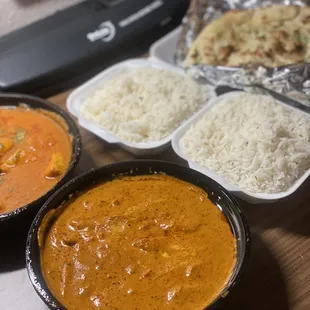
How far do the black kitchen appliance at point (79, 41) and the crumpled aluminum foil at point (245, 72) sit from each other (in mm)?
179

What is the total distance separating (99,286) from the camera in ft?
3.69

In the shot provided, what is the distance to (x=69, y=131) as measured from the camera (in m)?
1.60

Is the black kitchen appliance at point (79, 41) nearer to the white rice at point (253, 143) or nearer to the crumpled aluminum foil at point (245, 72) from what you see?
the crumpled aluminum foil at point (245, 72)

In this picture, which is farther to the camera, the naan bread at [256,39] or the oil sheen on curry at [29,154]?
the naan bread at [256,39]

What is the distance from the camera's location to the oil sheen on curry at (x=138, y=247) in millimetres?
1102

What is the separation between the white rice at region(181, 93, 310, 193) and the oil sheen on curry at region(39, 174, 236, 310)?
180mm

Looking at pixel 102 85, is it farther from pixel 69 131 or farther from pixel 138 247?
pixel 138 247

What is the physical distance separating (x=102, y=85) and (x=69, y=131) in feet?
1.22

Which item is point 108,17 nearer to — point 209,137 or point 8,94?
point 8,94

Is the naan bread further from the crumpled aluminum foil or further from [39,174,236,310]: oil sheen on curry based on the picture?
[39,174,236,310]: oil sheen on curry

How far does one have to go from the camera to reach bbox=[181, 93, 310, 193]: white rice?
1411mm

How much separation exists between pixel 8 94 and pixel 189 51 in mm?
742

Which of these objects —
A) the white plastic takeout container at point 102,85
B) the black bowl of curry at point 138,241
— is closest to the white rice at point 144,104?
the white plastic takeout container at point 102,85

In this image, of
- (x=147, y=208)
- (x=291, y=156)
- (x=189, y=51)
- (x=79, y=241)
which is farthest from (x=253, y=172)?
(x=189, y=51)
